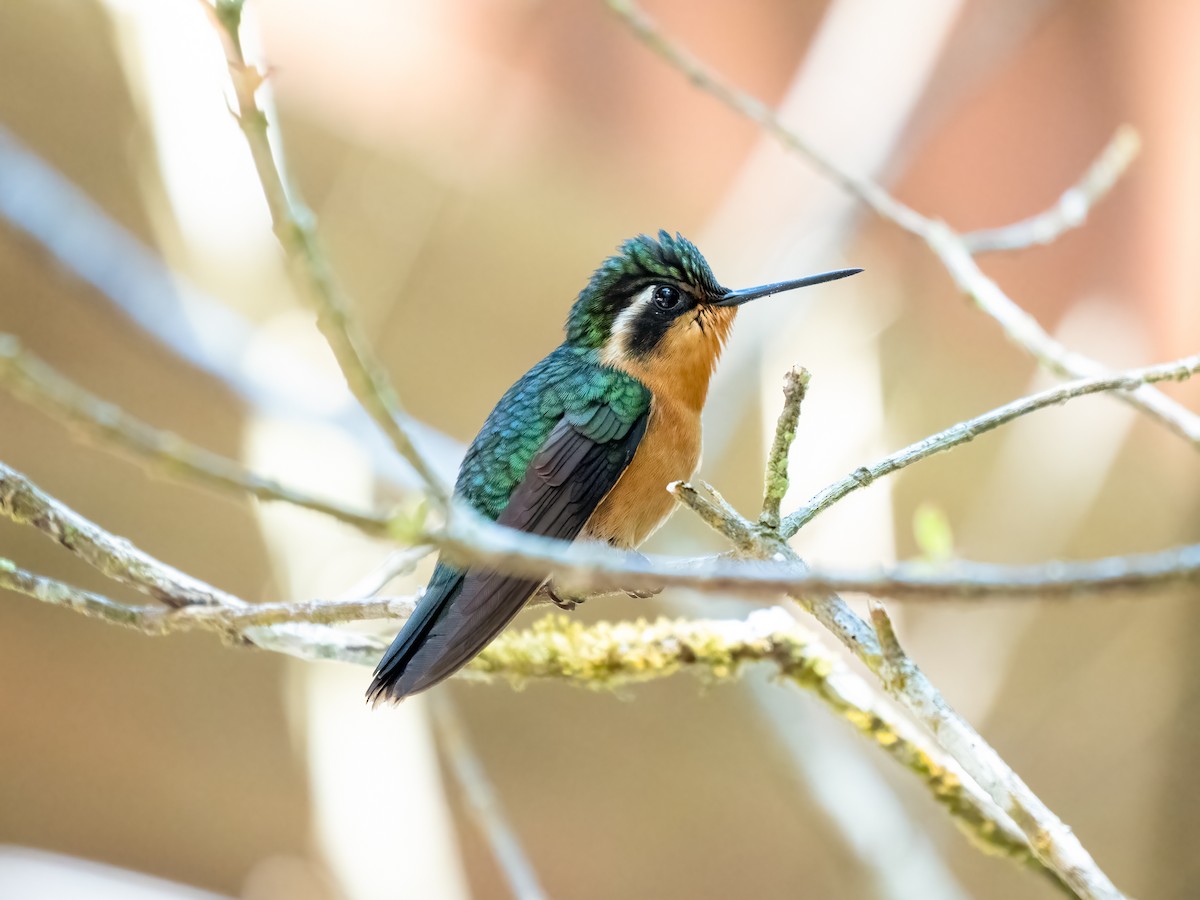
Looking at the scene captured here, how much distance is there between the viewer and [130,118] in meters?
3.85

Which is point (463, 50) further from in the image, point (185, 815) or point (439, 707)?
point (185, 815)

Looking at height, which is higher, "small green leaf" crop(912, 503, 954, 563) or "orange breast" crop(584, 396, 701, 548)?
"small green leaf" crop(912, 503, 954, 563)

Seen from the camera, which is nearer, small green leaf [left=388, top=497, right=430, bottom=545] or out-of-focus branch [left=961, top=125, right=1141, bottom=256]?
small green leaf [left=388, top=497, right=430, bottom=545]

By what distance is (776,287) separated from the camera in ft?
6.91

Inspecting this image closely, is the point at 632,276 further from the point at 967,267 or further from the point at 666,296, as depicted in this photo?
the point at 967,267

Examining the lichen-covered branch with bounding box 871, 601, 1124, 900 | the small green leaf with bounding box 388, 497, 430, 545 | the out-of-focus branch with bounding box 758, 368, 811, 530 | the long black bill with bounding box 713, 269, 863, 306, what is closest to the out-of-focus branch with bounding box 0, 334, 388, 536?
the small green leaf with bounding box 388, 497, 430, 545

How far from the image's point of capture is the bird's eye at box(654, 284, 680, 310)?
2275 mm

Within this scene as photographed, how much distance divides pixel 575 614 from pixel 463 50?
2.41 metres

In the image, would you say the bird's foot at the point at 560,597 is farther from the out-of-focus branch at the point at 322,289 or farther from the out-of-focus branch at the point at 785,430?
the out-of-focus branch at the point at 322,289

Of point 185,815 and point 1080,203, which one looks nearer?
point 1080,203

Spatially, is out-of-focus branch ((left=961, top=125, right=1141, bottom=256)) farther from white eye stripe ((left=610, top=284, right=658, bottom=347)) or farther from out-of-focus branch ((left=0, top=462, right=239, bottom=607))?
out-of-focus branch ((left=0, top=462, right=239, bottom=607))

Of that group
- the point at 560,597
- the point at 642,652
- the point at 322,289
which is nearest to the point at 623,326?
the point at 560,597

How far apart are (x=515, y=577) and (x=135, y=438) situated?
0.96 metres

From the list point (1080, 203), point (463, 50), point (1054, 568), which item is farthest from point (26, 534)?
point (1054, 568)
